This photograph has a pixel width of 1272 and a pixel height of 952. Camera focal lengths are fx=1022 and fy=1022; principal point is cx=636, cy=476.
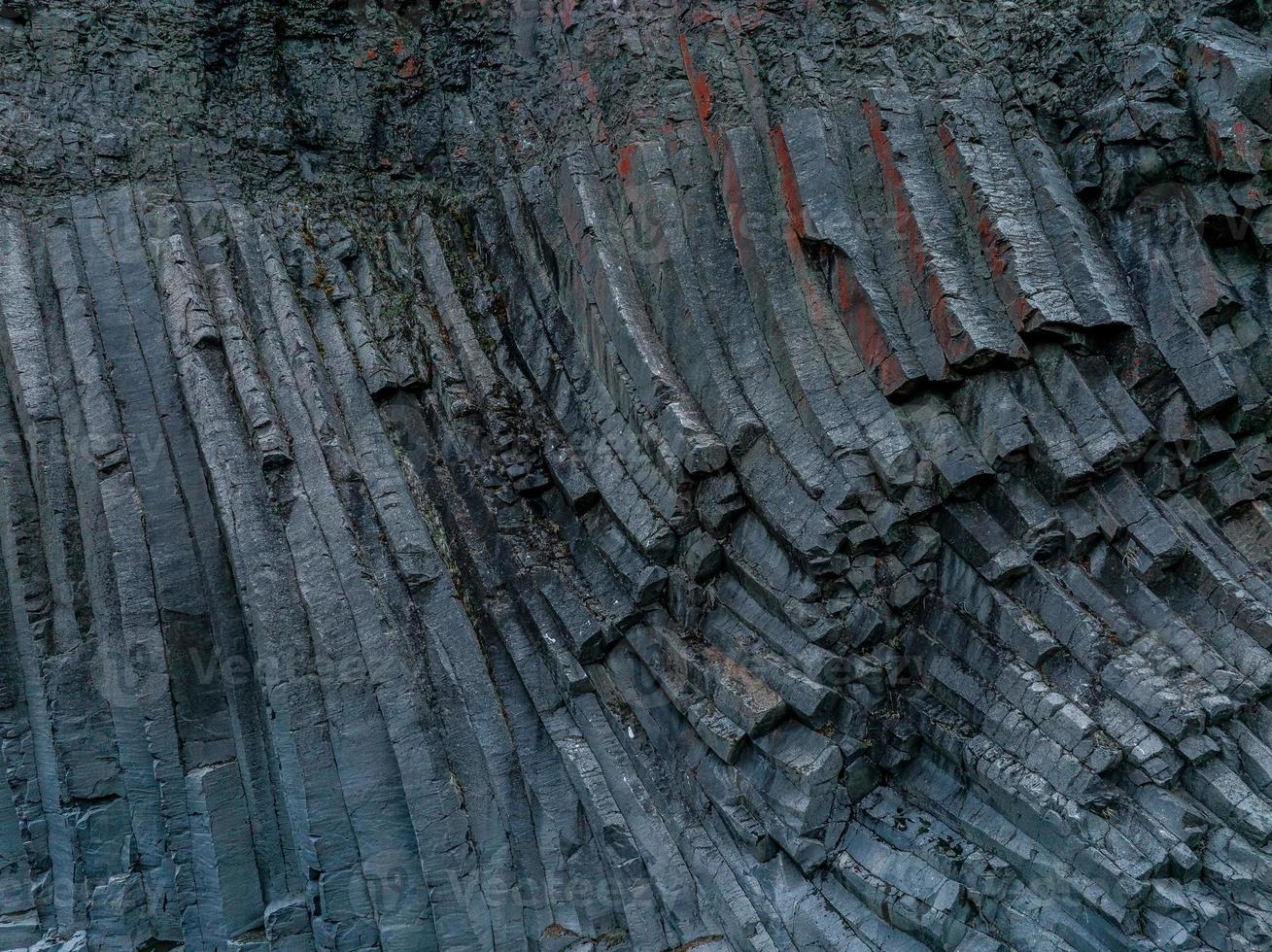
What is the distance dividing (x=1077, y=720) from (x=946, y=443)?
1963 millimetres

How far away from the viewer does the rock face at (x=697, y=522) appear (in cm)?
643

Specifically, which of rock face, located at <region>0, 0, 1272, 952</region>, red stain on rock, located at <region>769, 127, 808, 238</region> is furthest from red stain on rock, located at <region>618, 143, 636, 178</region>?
red stain on rock, located at <region>769, 127, 808, 238</region>

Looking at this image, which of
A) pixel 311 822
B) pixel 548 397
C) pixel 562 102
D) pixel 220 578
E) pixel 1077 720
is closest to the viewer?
pixel 1077 720

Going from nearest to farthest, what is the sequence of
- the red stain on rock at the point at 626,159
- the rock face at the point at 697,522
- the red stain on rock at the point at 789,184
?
the rock face at the point at 697,522 < the red stain on rock at the point at 789,184 < the red stain on rock at the point at 626,159

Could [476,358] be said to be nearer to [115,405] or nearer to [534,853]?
[115,405]

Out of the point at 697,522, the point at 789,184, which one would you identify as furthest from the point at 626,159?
the point at 697,522

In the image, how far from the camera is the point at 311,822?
688 centimetres

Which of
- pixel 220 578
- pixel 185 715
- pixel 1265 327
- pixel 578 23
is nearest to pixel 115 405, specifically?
pixel 220 578

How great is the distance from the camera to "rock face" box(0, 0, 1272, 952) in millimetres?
6426

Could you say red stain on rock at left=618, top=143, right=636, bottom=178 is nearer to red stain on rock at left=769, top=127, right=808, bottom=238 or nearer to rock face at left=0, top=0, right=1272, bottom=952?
rock face at left=0, top=0, right=1272, bottom=952

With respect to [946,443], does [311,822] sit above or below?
below

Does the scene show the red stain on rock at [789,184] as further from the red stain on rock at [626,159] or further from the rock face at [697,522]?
the red stain on rock at [626,159]

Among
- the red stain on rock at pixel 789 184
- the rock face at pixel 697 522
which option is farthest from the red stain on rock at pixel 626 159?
the red stain on rock at pixel 789 184

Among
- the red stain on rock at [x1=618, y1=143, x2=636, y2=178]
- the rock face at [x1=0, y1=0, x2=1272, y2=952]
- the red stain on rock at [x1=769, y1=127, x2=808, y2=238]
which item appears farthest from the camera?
the red stain on rock at [x1=618, y1=143, x2=636, y2=178]
